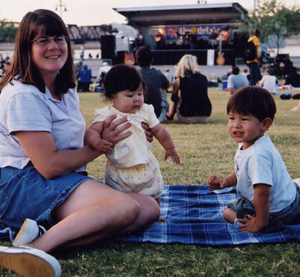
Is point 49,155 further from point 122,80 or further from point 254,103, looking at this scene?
point 254,103

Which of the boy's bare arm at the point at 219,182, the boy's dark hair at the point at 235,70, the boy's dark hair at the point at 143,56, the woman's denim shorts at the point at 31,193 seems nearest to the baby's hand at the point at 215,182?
the boy's bare arm at the point at 219,182

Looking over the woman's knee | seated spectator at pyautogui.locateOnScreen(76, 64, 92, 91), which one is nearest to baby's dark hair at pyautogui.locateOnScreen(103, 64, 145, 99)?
the woman's knee

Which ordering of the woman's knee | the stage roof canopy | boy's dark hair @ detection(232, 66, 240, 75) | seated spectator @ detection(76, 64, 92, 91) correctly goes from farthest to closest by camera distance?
the stage roof canopy < seated spectator @ detection(76, 64, 92, 91) < boy's dark hair @ detection(232, 66, 240, 75) < the woman's knee

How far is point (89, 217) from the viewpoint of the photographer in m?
2.11

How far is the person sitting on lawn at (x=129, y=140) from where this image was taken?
2.58m

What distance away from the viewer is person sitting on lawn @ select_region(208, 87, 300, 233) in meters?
2.32

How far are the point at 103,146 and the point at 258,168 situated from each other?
0.78 m

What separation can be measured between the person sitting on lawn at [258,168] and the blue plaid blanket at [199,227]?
0.09m

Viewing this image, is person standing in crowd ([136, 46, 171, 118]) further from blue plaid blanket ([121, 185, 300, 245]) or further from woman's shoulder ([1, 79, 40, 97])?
woman's shoulder ([1, 79, 40, 97])

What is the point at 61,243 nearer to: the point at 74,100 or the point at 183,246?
the point at 183,246

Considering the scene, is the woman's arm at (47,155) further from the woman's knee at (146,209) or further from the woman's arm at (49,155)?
the woman's knee at (146,209)

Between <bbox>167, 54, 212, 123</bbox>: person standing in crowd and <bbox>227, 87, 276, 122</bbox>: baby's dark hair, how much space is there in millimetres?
5163

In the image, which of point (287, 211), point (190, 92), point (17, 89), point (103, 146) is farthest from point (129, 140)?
point (190, 92)

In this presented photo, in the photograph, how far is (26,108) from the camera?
2.21 meters
